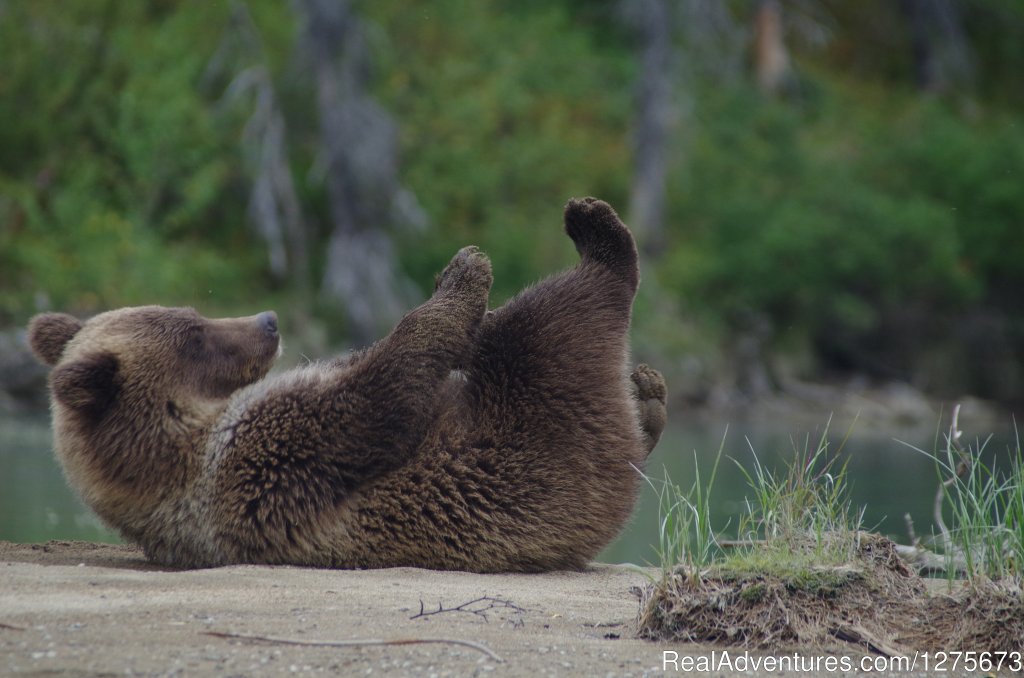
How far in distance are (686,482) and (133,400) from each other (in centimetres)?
731

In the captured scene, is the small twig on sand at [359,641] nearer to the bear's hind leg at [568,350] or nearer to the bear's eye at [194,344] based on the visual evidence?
the bear's hind leg at [568,350]

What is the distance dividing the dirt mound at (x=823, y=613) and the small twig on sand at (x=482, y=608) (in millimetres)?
419

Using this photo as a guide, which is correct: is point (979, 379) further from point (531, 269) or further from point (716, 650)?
point (716, 650)

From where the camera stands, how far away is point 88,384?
5.12 m

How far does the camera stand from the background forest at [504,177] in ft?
76.0

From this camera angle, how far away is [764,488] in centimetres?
475

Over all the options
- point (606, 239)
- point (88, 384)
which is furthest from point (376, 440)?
point (606, 239)

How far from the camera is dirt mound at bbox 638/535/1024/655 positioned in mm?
3955

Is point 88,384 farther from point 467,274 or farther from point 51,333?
point 467,274

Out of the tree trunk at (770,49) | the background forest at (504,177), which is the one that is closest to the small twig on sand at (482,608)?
the background forest at (504,177)

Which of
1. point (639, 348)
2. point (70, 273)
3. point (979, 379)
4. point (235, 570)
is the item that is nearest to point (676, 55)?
point (639, 348)

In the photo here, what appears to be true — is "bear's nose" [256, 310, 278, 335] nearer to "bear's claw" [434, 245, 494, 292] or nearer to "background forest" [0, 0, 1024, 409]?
"bear's claw" [434, 245, 494, 292]

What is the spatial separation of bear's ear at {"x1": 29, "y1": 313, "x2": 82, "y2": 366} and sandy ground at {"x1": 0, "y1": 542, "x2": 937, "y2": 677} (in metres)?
1.18

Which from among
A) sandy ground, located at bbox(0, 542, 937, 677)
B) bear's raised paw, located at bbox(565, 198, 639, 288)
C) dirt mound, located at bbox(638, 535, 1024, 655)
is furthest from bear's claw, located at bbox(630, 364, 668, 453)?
dirt mound, located at bbox(638, 535, 1024, 655)
